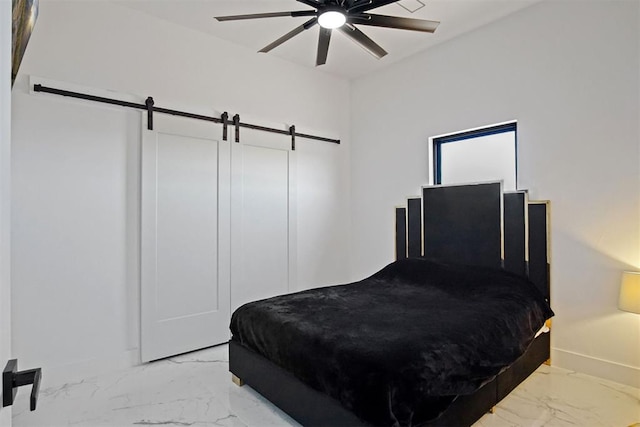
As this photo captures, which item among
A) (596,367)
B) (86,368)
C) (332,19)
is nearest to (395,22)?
(332,19)

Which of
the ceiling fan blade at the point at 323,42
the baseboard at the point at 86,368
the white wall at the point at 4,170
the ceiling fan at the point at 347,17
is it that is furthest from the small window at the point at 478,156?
the white wall at the point at 4,170

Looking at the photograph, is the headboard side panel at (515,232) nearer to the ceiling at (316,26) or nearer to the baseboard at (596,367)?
the baseboard at (596,367)

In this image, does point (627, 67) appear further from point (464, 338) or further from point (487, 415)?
point (487, 415)

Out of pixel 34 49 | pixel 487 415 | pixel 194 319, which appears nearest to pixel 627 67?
pixel 487 415

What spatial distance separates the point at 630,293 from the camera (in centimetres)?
246

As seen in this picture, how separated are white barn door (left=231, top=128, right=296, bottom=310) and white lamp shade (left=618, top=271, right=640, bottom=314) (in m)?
2.88

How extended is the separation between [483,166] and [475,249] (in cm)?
83

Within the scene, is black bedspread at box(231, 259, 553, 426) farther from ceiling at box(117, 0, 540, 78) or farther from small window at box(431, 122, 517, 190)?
ceiling at box(117, 0, 540, 78)

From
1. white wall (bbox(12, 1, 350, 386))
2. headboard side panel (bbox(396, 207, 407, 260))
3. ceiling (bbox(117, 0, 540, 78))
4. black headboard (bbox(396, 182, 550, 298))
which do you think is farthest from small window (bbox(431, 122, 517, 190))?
white wall (bbox(12, 1, 350, 386))

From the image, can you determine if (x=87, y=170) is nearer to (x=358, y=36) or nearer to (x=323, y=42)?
(x=323, y=42)

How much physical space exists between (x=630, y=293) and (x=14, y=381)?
3147 millimetres

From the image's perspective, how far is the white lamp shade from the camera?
2.43 m

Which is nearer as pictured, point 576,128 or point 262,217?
point 576,128

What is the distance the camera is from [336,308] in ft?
8.47
